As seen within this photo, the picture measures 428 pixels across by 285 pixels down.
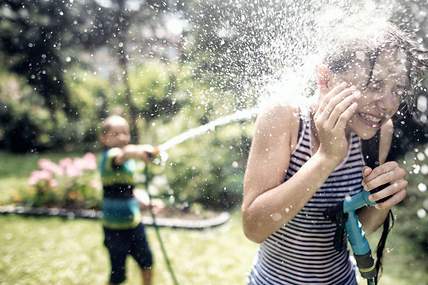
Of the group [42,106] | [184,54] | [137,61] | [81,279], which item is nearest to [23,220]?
[81,279]

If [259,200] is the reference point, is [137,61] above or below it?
above

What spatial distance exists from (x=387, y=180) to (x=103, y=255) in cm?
348

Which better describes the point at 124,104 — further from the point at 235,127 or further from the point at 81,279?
the point at 81,279

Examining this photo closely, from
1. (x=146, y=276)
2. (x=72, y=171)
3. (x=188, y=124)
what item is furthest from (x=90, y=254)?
(x=188, y=124)

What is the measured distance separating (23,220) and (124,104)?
3.96 metres

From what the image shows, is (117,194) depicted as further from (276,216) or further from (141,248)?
(276,216)

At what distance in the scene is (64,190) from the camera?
5621mm

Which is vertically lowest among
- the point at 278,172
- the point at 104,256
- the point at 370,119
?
the point at 104,256

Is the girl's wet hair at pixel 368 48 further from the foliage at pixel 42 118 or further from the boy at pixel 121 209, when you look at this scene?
the foliage at pixel 42 118

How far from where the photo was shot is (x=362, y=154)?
149 cm

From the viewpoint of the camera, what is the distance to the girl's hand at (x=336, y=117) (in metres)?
1.17

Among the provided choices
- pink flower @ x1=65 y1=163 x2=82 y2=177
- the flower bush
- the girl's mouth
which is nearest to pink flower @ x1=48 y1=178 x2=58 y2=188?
the flower bush

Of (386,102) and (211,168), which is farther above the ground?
(386,102)

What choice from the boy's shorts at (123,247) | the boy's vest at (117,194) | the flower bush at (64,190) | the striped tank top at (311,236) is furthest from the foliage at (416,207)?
the flower bush at (64,190)
